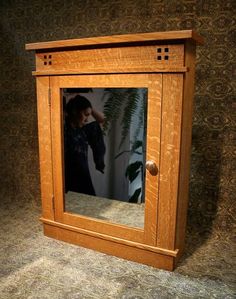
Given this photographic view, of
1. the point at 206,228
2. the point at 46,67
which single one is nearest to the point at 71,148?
the point at 46,67

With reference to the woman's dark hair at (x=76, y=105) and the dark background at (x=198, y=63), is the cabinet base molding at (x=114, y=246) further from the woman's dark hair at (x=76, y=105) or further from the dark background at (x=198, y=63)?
the woman's dark hair at (x=76, y=105)

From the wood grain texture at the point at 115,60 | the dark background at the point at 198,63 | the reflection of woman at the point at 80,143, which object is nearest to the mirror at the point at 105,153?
the reflection of woman at the point at 80,143

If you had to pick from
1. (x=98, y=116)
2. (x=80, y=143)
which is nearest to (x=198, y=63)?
(x=98, y=116)

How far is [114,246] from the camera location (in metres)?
1.56

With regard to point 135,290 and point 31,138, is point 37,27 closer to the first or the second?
point 31,138

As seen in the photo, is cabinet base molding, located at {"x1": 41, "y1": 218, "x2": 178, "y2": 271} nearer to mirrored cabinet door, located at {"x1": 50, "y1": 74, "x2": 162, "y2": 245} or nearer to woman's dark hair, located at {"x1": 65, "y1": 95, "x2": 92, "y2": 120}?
mirrored cabinet door, located at {"x1": 50, "y1": 74, "x2": 162, "y2": 245}

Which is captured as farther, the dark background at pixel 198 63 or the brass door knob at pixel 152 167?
the dark background at pixel 198 63

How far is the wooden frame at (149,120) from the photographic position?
128 centimetres

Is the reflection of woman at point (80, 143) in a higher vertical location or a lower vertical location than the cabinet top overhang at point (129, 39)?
lower

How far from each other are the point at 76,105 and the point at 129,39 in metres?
0.46

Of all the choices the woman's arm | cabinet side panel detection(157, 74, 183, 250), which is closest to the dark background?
cabinet side panel detection(157, 74, 183, 250)

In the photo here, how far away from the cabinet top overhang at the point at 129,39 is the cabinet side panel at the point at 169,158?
0.16 metres

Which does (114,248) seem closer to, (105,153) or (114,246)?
(114,246)

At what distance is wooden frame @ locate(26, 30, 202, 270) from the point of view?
4.21ft
